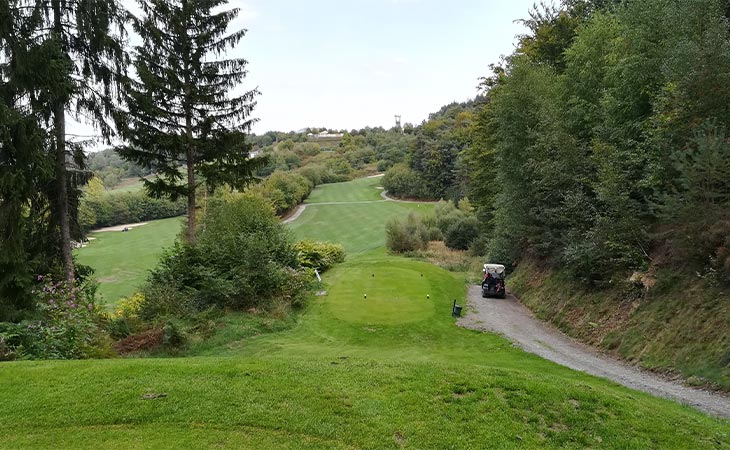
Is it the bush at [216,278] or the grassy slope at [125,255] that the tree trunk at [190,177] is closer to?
the bush at [216,278]

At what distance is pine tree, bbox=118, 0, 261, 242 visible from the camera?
16.8 meters

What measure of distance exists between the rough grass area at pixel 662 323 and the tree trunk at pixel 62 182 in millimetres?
17296

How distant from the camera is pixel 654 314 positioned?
13711 mm

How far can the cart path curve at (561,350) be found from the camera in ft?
31.8

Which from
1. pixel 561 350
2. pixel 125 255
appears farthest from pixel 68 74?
pixel 125 255

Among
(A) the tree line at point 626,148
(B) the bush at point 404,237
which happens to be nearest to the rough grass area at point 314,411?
(A) the tree line at point 626,148

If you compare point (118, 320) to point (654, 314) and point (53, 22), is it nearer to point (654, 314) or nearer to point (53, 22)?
point (53, 22)

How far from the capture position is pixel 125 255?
5569cm

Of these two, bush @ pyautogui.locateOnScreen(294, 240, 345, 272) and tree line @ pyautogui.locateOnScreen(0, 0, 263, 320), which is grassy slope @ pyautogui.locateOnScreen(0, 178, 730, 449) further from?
bush @ pyautogui.locateOnScreen(294, 240, 345, 272)

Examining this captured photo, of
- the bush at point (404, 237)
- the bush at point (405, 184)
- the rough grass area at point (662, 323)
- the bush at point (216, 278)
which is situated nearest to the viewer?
the rough grass area at point (662, 323)

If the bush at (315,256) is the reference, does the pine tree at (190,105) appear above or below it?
above

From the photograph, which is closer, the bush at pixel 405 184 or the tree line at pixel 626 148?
the tree line at pixel 626 148

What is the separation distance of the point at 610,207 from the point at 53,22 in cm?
1992

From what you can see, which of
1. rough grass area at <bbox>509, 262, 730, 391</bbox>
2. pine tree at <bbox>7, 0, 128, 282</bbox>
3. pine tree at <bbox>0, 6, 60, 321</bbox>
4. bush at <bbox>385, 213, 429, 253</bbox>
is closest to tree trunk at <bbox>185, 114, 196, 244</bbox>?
pine tree at <bbox>7, 0, 128, 282</bbox>
